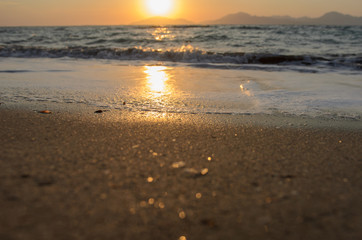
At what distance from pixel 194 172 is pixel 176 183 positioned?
0.38 feet

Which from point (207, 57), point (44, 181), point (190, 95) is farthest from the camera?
point (207, 57)

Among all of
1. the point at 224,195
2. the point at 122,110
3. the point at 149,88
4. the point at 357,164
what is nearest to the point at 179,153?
the point at 224,195

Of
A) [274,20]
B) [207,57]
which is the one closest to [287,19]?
[274,20]

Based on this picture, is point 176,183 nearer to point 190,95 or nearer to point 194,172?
point 194,172

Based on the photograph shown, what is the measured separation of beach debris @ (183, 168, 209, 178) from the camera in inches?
41.2

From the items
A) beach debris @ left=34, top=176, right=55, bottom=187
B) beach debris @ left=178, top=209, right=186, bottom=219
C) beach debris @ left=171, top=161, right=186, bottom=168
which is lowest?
beach debris @ left=171, top=161, right=186, bottom=168

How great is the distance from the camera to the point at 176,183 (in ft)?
3.22

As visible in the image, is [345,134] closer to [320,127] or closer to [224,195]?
[320,127]

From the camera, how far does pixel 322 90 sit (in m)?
3.14

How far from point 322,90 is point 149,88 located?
1975mm

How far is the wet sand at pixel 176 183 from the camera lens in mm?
752

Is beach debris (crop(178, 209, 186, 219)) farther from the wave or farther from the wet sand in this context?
the wave

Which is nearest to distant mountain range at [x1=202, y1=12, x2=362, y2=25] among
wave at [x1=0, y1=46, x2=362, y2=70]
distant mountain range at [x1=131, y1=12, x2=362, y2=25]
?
distant mountain range at [x1=131, y1=12, x2=362, y2=25]

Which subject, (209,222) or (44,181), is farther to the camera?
(44,181)
